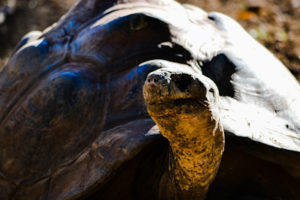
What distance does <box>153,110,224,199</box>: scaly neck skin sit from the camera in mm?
1711

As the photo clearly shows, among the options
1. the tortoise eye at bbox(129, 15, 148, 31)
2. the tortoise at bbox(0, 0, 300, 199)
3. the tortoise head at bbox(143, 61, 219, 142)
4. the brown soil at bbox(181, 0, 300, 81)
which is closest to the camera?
the tortoise head at bbox(143, 61, 219, 142)

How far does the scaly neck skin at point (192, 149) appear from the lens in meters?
1.71

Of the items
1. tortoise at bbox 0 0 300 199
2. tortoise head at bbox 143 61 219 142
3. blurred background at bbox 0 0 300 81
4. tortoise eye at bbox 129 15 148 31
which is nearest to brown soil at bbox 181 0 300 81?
blurred background at bbox 0 0 300 81

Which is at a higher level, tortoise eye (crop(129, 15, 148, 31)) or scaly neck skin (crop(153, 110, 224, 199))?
tortoise eye (crop(129, 15, 148, 31))

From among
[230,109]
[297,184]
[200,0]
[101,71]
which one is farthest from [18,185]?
[200,0]

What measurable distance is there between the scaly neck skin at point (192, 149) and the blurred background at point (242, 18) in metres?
2.94

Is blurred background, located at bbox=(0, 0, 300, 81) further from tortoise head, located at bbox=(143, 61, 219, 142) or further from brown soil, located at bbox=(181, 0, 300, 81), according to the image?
tortoise head, located at bbox=(143, 61, 219, 142)

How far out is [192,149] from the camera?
1.86m

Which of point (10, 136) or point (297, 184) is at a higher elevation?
point (10, 136)

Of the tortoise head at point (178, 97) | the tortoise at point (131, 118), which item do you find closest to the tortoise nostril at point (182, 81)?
the tortoise head at point (178, 97)

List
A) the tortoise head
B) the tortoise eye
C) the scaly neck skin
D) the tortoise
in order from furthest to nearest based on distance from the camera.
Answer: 1. the tortoise eye
2. the tortoise
3. the scaly neck skin
4. the tortoise head

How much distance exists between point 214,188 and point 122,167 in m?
0.51

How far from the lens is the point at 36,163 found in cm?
246

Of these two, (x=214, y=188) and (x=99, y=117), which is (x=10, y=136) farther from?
(x=214, y=188)
